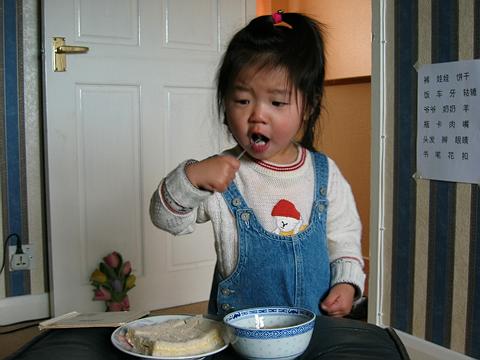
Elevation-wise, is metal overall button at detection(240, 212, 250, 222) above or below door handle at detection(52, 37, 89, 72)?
below

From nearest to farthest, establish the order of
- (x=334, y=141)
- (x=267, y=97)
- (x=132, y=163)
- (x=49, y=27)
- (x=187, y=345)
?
(x=187, y=345)
(x=267, y=97)
(x=49, y=27)
(x=132, y=163)
(x=334, y=141)

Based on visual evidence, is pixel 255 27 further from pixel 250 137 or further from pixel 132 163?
pixel 132 163

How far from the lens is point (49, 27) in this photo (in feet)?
7.56

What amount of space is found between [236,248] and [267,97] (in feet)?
0.91

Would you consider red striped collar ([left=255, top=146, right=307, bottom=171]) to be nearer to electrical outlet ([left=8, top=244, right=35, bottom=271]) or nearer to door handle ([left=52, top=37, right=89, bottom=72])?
door handle ([left=52, top=37, right=89, bottom=72])

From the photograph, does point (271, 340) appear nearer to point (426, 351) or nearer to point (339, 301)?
point (339, 301)

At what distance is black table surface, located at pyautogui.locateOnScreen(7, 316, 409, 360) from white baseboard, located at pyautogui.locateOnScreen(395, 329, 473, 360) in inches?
44.6

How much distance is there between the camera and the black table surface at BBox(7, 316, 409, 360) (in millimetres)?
767

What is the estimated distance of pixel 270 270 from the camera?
1109mm

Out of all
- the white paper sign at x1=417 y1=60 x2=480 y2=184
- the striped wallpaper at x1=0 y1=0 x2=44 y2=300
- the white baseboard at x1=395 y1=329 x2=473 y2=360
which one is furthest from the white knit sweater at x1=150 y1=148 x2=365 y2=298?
the striped wallpaper at x1=0 y1=0 x2=44 y2=300

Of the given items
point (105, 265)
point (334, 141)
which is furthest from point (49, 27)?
point (334, 141)

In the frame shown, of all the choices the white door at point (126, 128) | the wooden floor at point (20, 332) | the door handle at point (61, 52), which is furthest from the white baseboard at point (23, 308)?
the door handle at point (61, 52)

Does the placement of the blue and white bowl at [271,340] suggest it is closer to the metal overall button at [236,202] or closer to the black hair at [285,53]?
the metal overall button at [236,202]

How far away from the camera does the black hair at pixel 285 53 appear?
3.64ft
